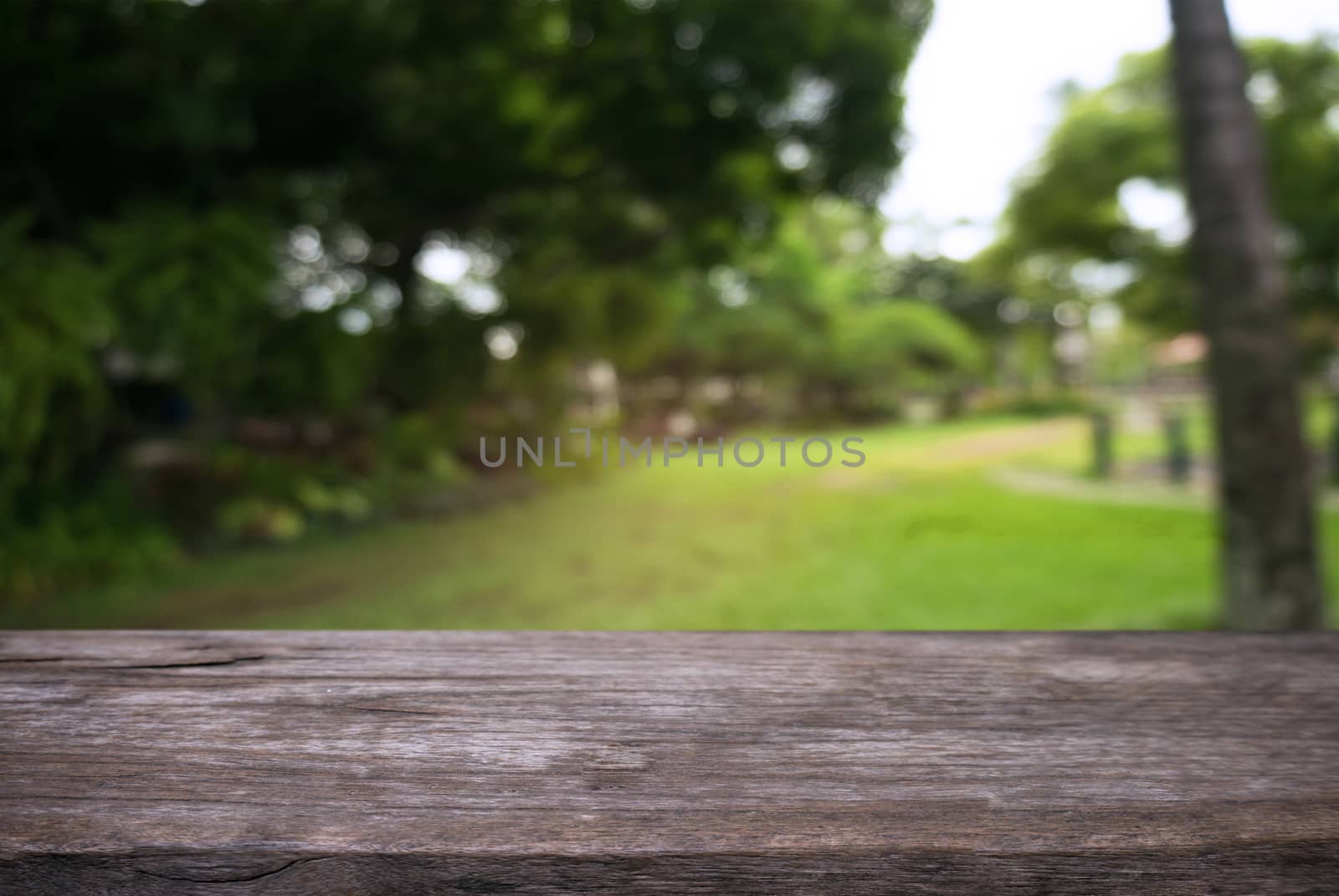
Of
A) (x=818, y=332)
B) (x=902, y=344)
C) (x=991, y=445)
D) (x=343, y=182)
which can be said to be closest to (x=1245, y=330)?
(x=343, y=182)

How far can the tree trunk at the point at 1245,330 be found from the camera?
2.95 m

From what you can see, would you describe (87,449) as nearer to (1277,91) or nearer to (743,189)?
(743,189)

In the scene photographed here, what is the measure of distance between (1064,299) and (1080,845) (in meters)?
11.3

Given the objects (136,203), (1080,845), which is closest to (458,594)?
(136,203)

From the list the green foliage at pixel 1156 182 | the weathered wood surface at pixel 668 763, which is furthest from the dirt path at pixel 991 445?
the weathered wood surface at pixel 668 763

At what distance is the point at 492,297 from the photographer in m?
7.38

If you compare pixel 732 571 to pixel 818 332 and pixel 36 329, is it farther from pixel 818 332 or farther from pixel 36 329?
pixel 818 332

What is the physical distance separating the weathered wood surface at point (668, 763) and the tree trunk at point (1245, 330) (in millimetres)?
2796

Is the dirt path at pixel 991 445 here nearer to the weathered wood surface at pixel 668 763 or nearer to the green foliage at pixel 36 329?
the green foliage at pixel 36 329

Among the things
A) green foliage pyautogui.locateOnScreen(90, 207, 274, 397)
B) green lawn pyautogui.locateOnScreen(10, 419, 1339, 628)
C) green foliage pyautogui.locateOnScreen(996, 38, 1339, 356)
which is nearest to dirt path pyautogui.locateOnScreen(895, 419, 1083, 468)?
green lawn pyautogui.locateOnScreen(10, 419, 1339, 628)

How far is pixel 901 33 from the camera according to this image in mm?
4965

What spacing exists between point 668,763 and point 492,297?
23.6ft

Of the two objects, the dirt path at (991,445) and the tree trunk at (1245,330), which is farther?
the dirt path at (991,445)

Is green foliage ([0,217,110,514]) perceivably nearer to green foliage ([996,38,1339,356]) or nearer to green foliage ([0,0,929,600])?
green foliage ([0,0,929,600])
